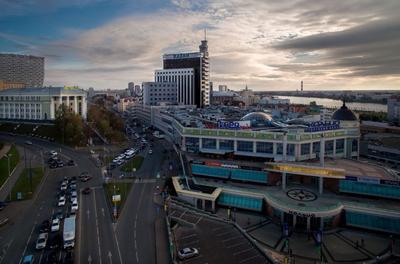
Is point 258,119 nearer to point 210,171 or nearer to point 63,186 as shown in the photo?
point 210,171

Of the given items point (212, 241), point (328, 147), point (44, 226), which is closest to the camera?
point (212, 241)

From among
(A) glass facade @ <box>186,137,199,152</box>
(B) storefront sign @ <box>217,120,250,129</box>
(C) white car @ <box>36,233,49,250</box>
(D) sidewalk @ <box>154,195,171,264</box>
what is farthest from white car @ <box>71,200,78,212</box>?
(B) storefront sign @ <box>217,120,250,129</box>

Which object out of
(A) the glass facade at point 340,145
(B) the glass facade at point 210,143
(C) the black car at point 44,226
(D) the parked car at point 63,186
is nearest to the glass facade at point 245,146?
(B) the glass facade at point 210,143

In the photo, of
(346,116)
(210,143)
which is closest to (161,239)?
(210,143)

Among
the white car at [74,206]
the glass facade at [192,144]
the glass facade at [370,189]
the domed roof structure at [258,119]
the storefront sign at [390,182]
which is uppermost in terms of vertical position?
the domed roof structure at [258,119]

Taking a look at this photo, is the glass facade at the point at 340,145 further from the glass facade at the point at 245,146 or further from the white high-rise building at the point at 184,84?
the white high-rise building at the point at 184,84
